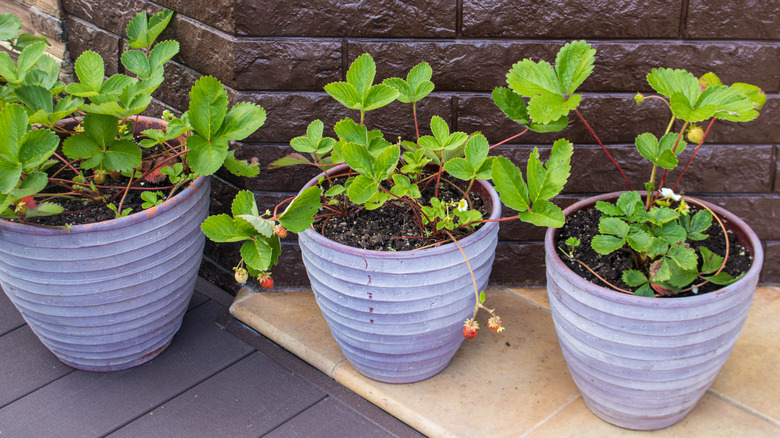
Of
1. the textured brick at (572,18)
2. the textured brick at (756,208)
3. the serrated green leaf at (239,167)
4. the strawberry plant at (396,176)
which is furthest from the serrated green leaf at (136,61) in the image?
the textured brick at (756,208)

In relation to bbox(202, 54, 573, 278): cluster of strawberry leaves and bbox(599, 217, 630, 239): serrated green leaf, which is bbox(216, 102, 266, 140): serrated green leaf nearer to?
bbox(202, 54, 573, 278): cluster of strawberry leaves

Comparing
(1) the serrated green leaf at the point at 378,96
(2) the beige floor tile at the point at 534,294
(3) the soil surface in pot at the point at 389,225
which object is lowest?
(2) the beige floor tile at the point at 534,294

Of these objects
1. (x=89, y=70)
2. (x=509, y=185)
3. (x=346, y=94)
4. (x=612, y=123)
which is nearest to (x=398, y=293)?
(x=509, y=185)

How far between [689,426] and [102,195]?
1.44 metres

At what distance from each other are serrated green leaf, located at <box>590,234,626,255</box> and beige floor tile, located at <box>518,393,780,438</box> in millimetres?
431

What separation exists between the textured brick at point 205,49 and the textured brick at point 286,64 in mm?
26

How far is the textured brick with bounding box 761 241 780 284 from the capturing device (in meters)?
1.86

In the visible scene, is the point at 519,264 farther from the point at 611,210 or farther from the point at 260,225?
the point at 260,225

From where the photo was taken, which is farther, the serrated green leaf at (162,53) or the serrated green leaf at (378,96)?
the serrated green leaf at (162,53)

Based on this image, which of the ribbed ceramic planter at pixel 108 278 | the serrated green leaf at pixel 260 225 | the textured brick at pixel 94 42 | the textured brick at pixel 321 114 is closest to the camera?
the serrated green leaf at pixel 260 225

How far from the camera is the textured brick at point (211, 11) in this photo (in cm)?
158

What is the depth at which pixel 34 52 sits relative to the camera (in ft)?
5.08

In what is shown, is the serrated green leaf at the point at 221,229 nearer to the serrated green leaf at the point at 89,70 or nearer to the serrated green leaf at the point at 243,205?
the serrated green leaf at the point at 243,205

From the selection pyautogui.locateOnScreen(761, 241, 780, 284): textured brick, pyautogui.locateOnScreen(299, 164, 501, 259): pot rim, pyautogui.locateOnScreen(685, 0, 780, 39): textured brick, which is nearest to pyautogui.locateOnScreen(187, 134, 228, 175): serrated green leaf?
pyautogui.locateOnScreen(299, 164, 501, 259): pot rim
